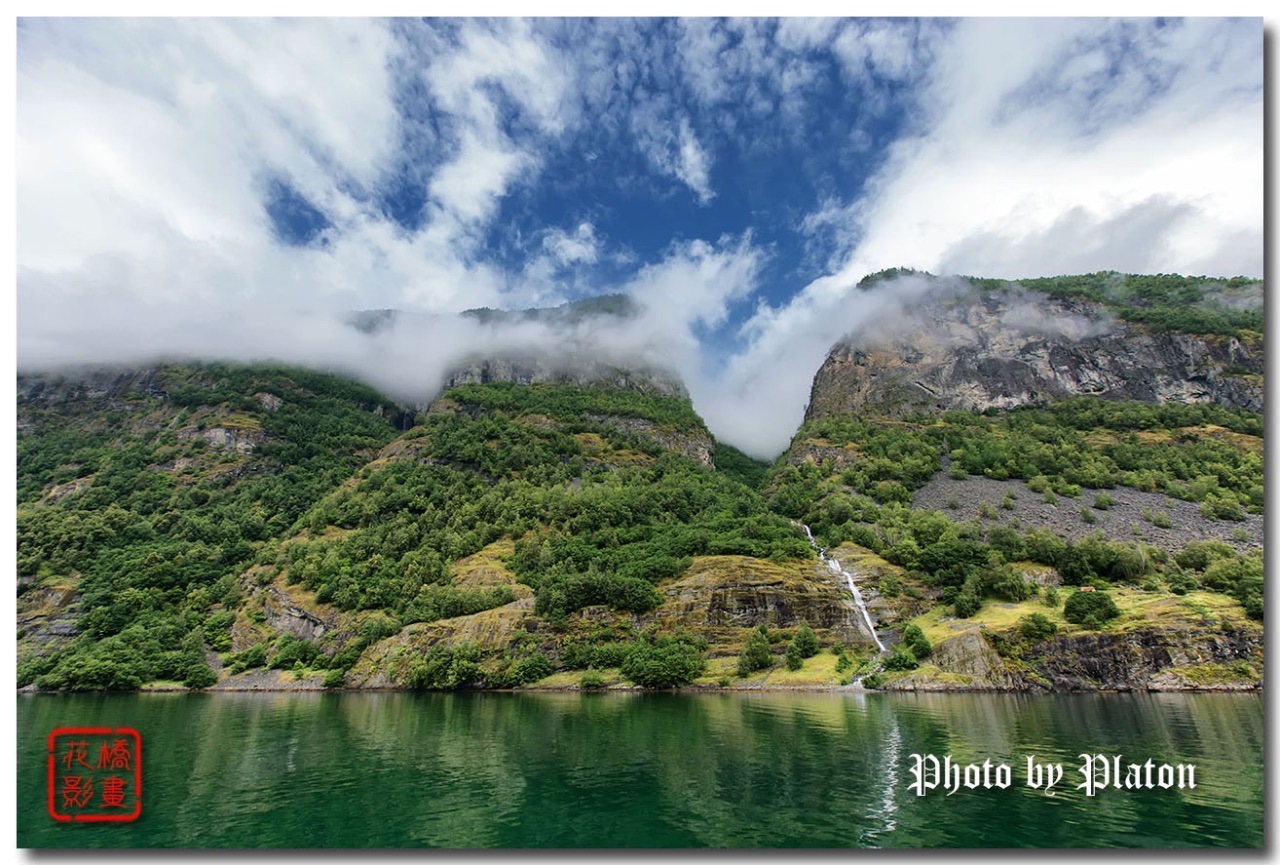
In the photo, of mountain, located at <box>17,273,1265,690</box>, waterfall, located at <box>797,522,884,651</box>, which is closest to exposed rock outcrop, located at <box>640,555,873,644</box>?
mountain, located at <box>17,273,1265,690</box>

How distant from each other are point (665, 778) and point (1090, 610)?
6059cm

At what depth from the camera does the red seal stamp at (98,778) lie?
53.6ft

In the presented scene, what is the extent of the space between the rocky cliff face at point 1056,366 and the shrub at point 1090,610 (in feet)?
407

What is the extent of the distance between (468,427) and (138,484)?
74.3 metres

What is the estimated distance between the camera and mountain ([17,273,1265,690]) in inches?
2815

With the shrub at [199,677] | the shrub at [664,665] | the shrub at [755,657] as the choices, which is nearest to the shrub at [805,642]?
the shrub at [755,657]

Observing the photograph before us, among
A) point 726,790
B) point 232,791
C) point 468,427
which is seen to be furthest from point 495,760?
point 468,427

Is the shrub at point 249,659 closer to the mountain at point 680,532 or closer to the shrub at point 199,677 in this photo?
the mountain at point 680,532

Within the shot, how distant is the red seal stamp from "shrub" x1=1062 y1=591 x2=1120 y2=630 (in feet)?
249

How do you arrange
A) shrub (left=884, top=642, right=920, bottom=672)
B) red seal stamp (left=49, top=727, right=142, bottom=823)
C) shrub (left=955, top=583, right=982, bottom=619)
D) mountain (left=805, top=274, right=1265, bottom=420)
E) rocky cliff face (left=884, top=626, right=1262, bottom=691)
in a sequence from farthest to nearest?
1. mountain (left=805, top=274, right=1265, bottom=420)
2. shrub (left=955, top=583, right=982, bottom=619)
3. shrub (left=884, top=642, right=920, bottom=672)
4. rocky cliff face (left=884, top=626, right=1262, bottom=691)
5. red seal stamp (left=49, top=727, right=142, bottom=823)

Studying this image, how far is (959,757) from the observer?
27562mm

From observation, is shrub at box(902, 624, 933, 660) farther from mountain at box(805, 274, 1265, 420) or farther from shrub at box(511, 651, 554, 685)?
mountain at box(805, 274, 1265, 420)

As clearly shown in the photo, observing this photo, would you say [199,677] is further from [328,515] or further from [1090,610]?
[1090,610]

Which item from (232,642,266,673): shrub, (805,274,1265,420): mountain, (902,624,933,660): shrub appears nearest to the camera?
(902,624,933,660): shrub
